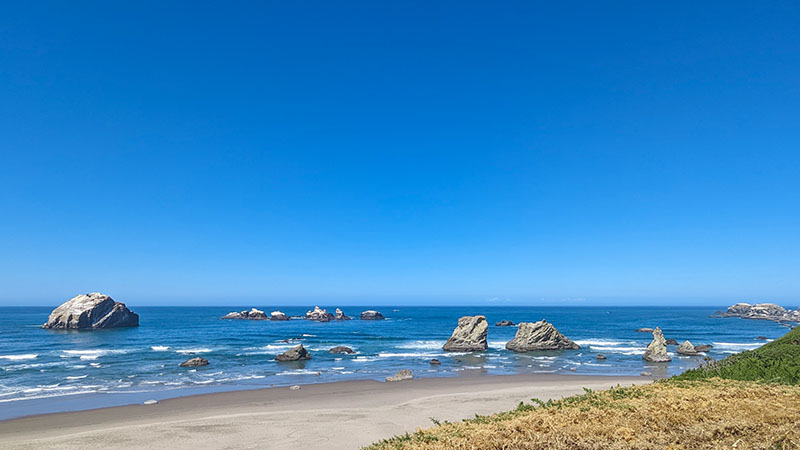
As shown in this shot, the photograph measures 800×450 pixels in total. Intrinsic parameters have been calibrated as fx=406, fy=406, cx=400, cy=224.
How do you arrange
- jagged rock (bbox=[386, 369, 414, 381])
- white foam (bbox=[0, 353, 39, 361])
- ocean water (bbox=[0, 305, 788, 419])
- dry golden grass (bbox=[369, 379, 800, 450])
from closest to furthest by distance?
dry golden grass (bbox=[369, 379, 800, 450])
ocean water (bbox=[0, 305, 788, 419])
jagged rock (bbox=[386, 369, 414, 381])
white foam (bbox=[0, 353, 39, 361])

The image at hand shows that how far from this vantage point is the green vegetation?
15008 mm

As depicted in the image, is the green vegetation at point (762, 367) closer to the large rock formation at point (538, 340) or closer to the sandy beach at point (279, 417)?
the sandy beach at point (279, 417)

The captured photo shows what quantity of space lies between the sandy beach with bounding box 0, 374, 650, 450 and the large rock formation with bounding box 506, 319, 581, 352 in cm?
2774

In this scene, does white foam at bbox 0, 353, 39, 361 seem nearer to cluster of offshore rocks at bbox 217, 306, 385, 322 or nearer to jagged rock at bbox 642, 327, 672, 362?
jagged rock at bbox 642, 327, 672, 362

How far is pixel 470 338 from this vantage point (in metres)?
65.8

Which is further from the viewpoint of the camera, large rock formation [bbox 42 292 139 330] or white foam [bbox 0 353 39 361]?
large rock formation [bbox 42 292 139 330]

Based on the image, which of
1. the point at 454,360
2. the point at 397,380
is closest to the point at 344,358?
the point at 454,360

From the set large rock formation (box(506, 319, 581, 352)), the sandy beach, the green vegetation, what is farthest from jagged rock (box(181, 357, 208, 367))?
the green vegetation

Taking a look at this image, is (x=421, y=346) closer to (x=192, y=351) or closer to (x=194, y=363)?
(x=192, y=351)

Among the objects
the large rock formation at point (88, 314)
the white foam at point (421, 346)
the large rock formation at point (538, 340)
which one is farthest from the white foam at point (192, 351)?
the large rock formation at point (88, 314)

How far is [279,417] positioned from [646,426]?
860 inches

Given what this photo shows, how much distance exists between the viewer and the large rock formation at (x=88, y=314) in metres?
106

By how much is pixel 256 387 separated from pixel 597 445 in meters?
34.8

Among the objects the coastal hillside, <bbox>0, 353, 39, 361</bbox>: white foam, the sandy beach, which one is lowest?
<bbox>0, 353, 39, 361</bbox>: white foam
